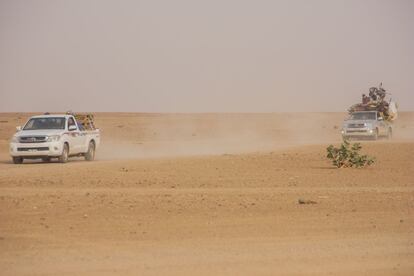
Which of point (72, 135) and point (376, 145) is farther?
point (376, 145)

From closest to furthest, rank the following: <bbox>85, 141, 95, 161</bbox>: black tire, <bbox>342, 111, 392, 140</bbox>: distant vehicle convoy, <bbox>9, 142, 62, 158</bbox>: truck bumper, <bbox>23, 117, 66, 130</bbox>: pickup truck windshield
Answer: <bbox>9, 142, 62, 158</bbox>: truck bumper, <bbox>23, 117, 66, 130</bbox>: pickup truck windshield, <bbox>85, 141, 95, 161</bbox>: black tire, <bbox>342, 111, 392, 140</bbox>: distant vehicle convoy

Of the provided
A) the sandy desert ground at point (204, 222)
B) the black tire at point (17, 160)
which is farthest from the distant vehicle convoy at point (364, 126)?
the sandy desert ground at point (204, 222)

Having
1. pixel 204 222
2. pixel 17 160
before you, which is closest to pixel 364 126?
pixel 17 160

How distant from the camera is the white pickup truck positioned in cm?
2659

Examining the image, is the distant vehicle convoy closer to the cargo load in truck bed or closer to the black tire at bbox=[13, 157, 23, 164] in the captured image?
the cargo load in truck bed

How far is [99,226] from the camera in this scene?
12422 millimetres

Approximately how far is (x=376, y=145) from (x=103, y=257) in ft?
93.9

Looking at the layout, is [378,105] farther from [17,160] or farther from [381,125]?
[17,160]

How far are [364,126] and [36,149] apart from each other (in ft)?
78.1

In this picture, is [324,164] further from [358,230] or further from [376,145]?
[358,230]

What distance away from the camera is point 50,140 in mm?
26609

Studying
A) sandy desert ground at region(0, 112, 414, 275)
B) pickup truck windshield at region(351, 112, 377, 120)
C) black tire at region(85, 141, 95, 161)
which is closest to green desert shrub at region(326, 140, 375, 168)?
sandy desert ground at region(0, 112, 414, 275)

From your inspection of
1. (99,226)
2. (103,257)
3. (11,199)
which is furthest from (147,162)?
(103,257)

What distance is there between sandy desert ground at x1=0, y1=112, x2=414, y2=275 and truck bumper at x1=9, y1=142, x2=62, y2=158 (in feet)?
11.2
